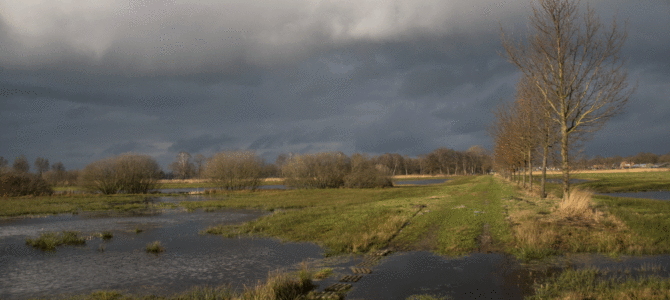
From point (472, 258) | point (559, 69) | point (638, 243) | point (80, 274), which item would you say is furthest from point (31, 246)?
point (559, 69)

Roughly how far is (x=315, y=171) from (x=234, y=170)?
49.9ft

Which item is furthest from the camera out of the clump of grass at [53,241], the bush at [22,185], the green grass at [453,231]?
the bush at [22,185]

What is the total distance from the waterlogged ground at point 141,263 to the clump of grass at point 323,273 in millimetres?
1797

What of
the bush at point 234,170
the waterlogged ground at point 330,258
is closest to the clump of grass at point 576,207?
the waterlogged ground at point 330,258

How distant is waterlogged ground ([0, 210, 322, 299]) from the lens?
37.9ft

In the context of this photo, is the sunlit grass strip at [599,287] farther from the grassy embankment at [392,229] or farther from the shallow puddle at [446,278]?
the grassy embankment at [392,229]

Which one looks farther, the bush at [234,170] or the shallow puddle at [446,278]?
the bush at [234,170]

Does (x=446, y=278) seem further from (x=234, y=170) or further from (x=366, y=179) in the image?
(x=234, y=170)

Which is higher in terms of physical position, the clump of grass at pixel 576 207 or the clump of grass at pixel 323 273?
the clump of grass at pixel 576 207

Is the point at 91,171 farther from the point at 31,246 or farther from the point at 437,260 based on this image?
the point at 437,260

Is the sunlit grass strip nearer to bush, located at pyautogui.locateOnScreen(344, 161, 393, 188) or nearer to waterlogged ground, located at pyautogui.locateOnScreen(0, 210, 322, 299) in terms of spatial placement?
waterlogged ground, located at pyautogui.locateOnScreen(0, 210, 322, 299)

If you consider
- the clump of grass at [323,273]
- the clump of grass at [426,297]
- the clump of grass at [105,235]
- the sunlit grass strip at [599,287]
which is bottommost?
the clump of grass at [105,235]

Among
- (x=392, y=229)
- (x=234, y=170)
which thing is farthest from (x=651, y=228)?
(x=234, y=170)

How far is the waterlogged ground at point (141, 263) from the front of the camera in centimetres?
1156
